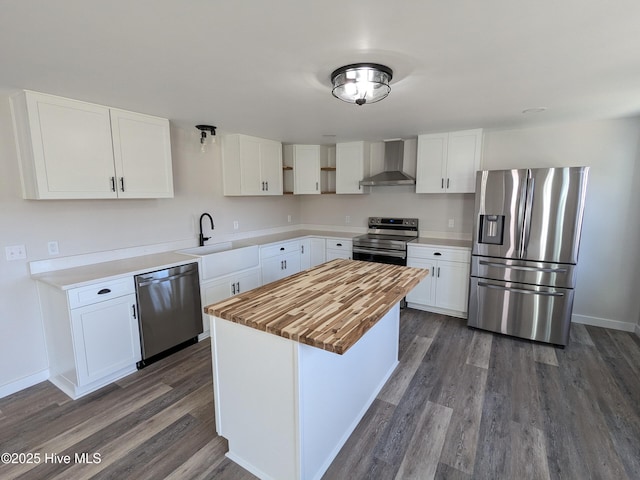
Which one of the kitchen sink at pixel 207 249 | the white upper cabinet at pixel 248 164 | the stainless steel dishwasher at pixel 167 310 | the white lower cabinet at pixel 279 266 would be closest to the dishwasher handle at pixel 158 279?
the stainless steel dishwasher at pixel 167 310

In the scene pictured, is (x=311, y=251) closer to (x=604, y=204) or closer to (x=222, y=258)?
(x=222, y=258)

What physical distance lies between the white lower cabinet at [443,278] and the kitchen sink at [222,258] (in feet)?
6.57

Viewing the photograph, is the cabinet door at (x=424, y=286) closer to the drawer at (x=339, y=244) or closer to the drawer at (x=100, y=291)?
the drawer at (x=339, y=244)

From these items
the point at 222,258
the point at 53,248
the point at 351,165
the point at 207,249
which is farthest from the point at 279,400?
the point at 351,165

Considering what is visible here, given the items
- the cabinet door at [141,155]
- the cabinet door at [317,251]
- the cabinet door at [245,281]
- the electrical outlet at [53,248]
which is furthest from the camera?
the cabinet door at [317,251]

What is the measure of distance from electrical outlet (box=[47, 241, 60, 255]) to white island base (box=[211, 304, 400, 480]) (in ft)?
6.18

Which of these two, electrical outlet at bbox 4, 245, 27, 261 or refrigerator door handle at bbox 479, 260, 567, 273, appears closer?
electrical outlet at bbox 4, 245, 27, 261

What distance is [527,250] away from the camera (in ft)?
10.5

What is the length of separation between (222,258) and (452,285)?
108 inches

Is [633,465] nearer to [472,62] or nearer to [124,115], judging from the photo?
[472,62]

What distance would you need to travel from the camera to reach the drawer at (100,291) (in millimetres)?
2322

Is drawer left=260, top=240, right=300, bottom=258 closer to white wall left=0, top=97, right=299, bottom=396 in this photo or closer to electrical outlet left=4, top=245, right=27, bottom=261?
white wall left=0, top=97, right=299, bottom=396

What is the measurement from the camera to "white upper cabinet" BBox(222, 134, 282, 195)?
3938 mm

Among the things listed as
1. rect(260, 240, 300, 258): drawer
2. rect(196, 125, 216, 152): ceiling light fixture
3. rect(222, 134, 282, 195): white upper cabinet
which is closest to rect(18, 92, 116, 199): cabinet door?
rect(196, 125, 216, 152): ceiling light fixture
